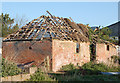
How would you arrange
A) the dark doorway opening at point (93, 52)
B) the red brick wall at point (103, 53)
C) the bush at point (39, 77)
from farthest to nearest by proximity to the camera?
1. the red brick wall at point (103, 53)
2. the dark doorway opening at point (93, 52)
3. the bush at point (39, 77)

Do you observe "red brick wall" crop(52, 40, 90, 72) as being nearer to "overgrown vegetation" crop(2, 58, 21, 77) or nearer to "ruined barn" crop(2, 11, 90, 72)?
"ruined barn" crop(2, 11, 90, 72)

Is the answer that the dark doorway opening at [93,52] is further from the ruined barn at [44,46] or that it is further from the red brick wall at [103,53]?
the ruined barn at [44,46]

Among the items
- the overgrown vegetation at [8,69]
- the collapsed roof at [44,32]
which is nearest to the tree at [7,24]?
the collapsed roof at [44,32]

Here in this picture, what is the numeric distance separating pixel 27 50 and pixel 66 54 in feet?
12.3

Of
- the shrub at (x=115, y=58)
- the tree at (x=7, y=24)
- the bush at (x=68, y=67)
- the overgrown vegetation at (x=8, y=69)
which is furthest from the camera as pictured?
the tree at (x=7, y=24)

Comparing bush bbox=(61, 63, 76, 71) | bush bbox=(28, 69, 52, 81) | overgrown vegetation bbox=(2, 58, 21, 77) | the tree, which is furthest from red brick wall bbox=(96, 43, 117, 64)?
the tree

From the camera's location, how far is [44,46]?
13.8 meters

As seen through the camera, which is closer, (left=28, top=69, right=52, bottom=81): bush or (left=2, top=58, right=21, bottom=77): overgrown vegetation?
(left=2, top=58, right=21, bottom=77): overgrown vegetation

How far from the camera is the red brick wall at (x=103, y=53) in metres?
19.6

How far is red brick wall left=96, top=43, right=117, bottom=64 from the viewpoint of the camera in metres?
19.6

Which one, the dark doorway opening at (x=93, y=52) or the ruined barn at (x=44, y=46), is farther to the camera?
the dark doorway opening at (x=93, y=52)

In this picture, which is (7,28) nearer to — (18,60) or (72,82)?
(18,60)

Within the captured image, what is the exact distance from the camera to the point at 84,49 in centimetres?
1800

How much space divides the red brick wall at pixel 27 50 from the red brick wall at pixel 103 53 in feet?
27.1
